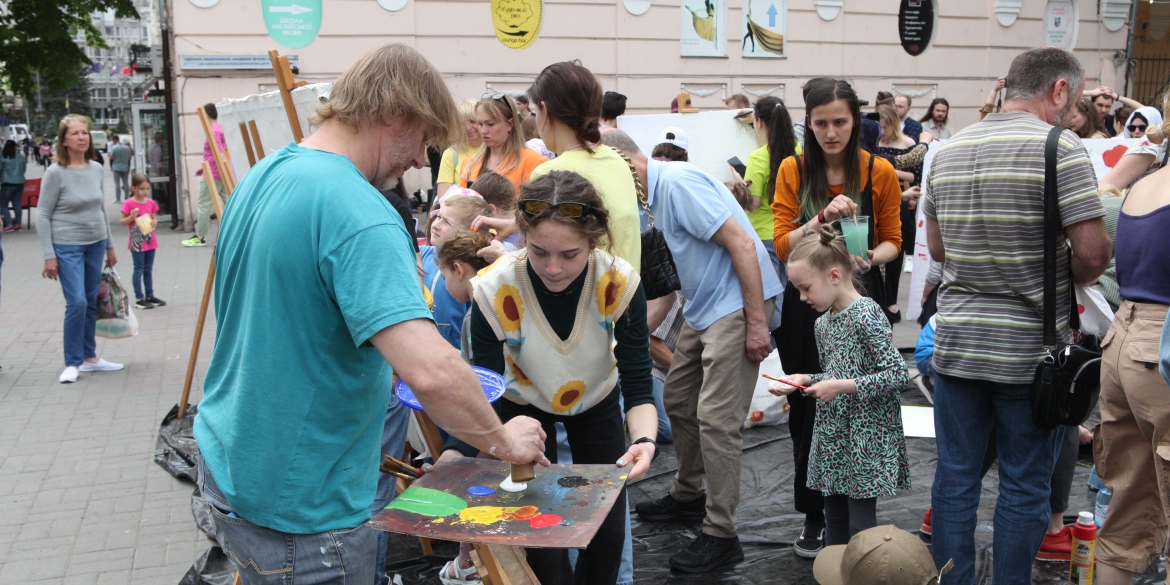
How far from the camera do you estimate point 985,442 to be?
2934mm

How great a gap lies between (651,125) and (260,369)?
6.45 metres

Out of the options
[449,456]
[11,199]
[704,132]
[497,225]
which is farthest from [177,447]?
[11,199]

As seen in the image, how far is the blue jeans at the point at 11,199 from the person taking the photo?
1655cm

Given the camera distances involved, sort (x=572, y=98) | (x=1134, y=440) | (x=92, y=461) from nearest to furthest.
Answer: (x=1134, y=440), (x=572, y=98), (x=92, y=461)

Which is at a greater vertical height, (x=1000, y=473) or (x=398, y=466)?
(x=398, y=466)

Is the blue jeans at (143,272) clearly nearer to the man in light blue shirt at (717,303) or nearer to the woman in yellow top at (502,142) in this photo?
the woman in yellow top at (502,142)

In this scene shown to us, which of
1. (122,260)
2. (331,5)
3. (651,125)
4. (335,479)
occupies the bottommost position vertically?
(122,260)

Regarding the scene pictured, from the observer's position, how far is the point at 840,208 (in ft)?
11.3

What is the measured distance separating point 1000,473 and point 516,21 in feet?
42.9

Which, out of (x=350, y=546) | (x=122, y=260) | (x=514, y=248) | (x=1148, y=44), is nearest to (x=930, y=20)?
(x=1148, y=44)

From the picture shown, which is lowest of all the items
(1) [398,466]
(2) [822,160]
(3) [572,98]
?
(1) [398,466]

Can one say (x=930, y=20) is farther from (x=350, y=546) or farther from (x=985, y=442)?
(x=350, y=546)

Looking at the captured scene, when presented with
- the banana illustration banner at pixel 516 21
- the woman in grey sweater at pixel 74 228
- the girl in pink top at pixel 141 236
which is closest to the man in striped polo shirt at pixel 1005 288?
the woman in grey sweater at pixel 74 228

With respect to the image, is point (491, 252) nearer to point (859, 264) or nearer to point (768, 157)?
point (859, 264)
